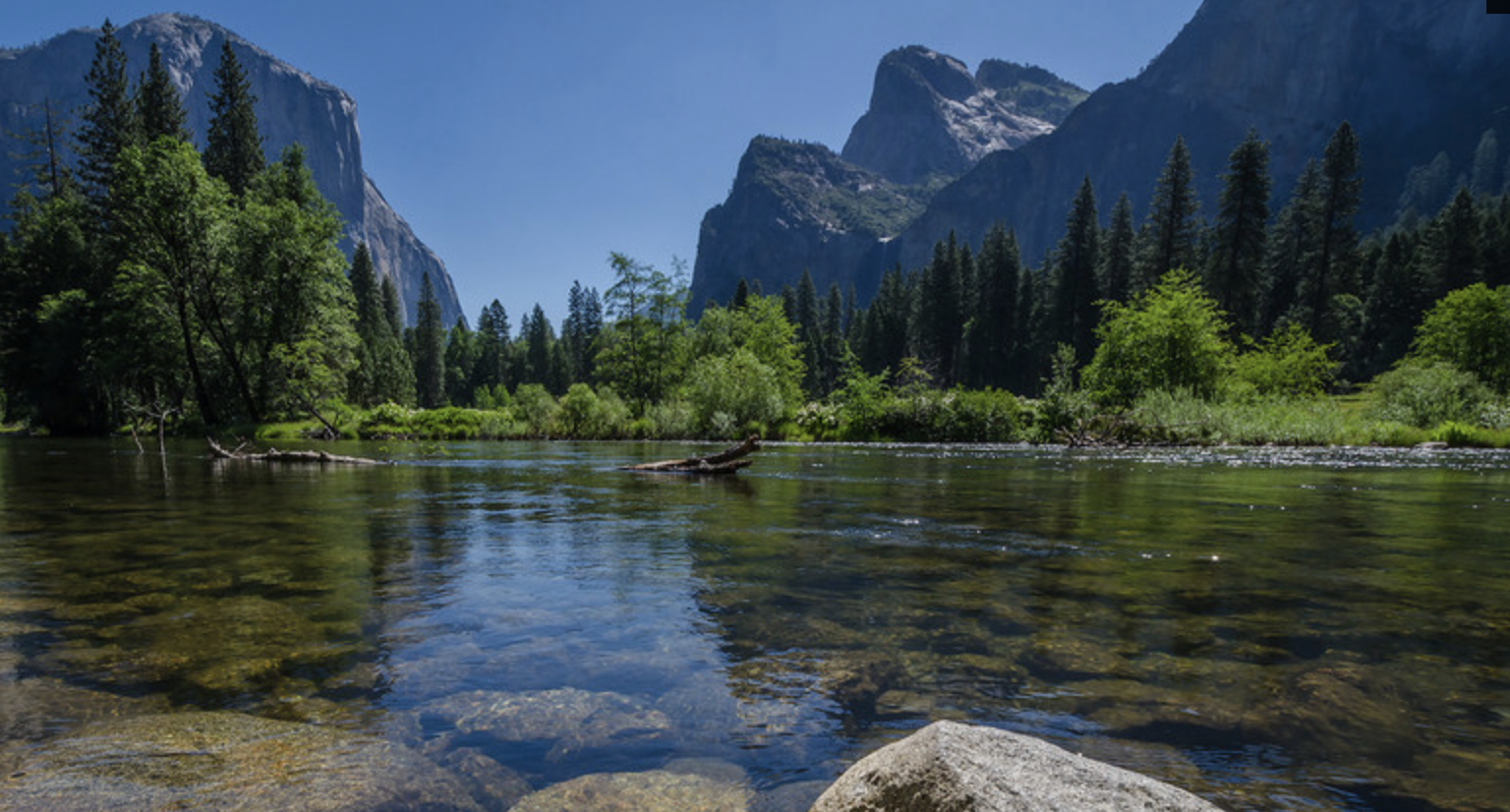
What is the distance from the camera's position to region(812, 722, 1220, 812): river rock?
1777mm

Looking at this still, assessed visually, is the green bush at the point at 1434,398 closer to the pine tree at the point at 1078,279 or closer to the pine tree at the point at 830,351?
the pine tree at the point at 1078,279

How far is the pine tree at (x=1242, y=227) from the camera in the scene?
60312mm

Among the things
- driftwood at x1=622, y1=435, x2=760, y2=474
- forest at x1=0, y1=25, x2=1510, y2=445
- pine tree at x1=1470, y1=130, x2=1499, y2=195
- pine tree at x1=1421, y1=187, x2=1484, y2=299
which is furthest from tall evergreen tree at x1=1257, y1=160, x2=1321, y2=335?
pine tree at x1=1470, y1=130, x2=1499, y2=195

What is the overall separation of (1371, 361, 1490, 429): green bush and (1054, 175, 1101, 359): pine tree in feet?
170

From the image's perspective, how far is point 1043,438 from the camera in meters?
34.6

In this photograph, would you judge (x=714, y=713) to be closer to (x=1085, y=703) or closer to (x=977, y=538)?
(x=1085, y=703)

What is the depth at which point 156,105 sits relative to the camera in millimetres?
48344

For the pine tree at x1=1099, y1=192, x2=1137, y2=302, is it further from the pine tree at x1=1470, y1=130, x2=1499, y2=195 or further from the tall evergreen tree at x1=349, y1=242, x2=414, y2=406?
the pine tree at x1=1470, y1=130, x2=1499, y2=195

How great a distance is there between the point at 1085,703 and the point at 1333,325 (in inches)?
3386

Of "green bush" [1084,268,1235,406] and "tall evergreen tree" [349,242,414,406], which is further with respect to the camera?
"tall evergreen tree" [349,242,414,406]

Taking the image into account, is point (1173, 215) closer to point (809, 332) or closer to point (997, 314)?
point (997, 314)

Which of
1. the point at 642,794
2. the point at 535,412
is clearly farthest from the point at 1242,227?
the point at 642,794

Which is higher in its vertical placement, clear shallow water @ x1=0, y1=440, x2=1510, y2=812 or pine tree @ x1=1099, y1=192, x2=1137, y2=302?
pine tree @ x1=1099, y1=192, x2=1137, y2=302

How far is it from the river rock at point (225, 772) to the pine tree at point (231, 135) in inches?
2361
